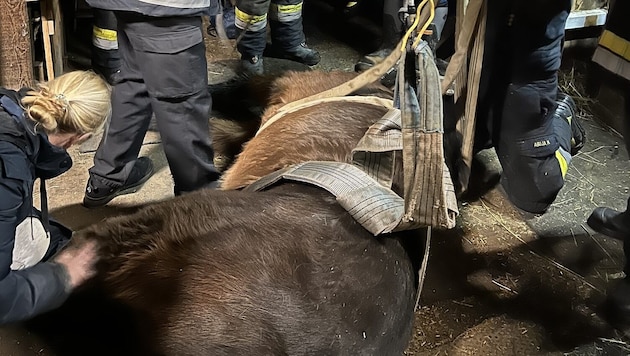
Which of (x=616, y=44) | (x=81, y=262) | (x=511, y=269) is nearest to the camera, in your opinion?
(x=81, y=262)

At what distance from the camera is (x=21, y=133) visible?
6.67ft

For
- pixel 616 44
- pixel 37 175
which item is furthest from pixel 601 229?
pixel 37 175

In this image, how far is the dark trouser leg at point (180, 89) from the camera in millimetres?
2633

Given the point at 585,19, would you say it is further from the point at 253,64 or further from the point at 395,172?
the point at 395,172

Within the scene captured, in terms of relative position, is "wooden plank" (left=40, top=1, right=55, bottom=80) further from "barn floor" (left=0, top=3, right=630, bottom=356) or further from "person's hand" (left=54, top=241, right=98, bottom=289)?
"person's hand" (left=54, top=241, right=98, bottom=289)

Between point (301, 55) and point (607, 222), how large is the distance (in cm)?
219

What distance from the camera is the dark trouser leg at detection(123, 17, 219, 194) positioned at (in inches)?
104

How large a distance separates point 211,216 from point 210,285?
214 mm

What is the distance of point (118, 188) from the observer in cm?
317

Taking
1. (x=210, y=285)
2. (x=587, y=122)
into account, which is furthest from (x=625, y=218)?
(x=210, y=285)

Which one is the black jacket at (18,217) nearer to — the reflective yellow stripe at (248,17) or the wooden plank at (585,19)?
the reflective yellow stripe at (248,17)

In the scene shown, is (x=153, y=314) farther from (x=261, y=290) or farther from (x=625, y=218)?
(x=625, y=218)

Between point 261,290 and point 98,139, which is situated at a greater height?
point 261,290

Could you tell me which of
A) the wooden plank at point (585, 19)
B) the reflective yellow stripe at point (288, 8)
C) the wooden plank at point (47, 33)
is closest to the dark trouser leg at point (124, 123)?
the wooden plank at point (47, 33)
